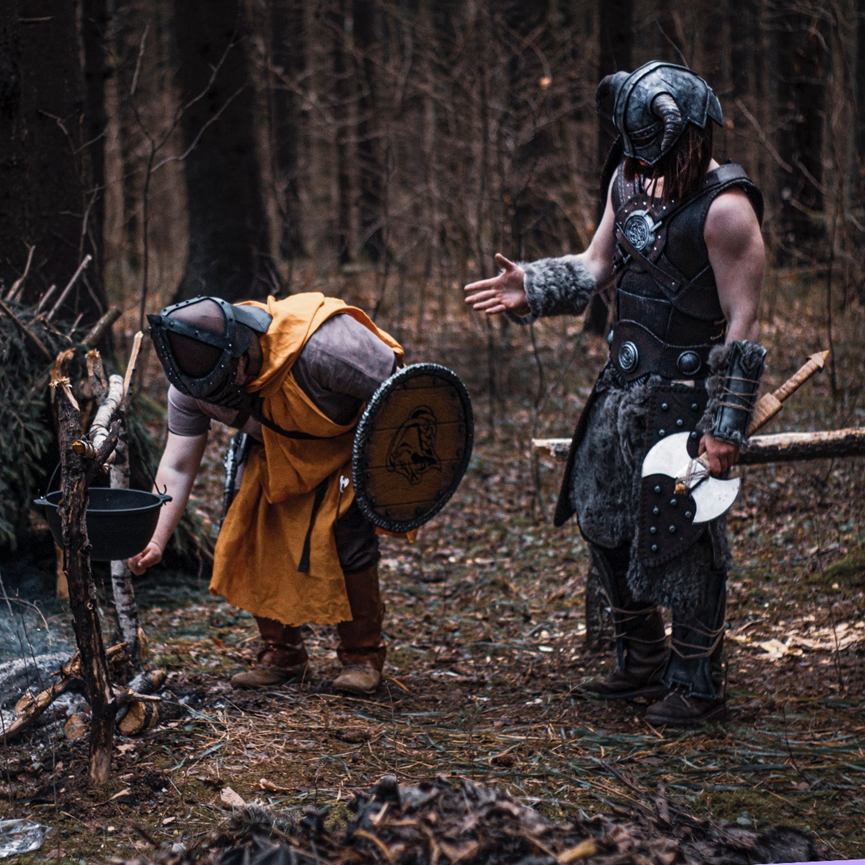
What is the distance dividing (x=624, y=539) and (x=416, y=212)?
8.95 metres

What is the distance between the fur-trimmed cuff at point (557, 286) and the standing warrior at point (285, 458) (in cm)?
51

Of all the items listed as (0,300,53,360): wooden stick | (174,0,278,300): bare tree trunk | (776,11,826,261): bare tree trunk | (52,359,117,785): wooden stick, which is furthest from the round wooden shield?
(776,11,826,261): bare tree trunk

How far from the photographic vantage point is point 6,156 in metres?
4.66

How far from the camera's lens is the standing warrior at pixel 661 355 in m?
2.93

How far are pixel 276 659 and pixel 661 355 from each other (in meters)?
1.77

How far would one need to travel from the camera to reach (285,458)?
10.8ft

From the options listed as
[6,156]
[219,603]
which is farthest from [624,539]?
[6,156]

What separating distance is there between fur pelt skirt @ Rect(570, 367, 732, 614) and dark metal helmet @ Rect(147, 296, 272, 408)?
1219 mm

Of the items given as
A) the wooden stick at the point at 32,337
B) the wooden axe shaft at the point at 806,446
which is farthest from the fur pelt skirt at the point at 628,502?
the wooden stick at the point at 32,337

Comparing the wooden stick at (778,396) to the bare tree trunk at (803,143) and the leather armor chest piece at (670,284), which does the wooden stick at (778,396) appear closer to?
the leather armor chest piece at (670,284)

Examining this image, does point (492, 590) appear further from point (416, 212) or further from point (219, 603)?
point (416, 212)

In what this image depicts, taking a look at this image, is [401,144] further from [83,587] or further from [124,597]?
[83,587]

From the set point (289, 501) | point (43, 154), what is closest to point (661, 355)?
point (289, 501)

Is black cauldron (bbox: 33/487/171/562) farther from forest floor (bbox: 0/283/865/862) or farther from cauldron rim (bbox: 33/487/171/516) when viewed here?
forest floor (bbox: 0/283/865/862)
